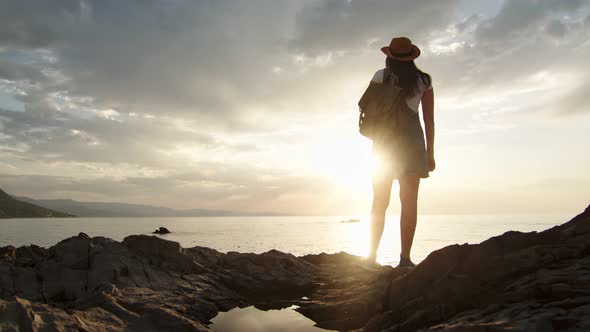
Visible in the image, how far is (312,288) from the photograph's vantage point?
25.1 feet

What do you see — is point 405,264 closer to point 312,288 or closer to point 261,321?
point 312,288

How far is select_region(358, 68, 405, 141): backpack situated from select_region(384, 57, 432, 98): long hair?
0.11 m

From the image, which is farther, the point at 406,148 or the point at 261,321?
the point at 406,148

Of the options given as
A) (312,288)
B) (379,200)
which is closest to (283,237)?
(312,288)

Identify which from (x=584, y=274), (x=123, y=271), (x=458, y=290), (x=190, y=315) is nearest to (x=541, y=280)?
(x=584, y=274)

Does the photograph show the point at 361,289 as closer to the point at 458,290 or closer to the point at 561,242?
the point at 458,290

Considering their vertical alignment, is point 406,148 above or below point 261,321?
above

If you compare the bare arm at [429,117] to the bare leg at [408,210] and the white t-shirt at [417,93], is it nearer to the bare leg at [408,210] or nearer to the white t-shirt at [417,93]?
the white t-shirt at [417,93]

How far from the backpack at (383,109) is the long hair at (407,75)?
0.11 metres

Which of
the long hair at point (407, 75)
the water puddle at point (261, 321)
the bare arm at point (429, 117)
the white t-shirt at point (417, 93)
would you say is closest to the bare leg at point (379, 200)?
the bare arm at point (429, 117)

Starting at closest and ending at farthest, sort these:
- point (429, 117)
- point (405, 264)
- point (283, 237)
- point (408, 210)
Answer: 1. point (405, 264)
2. point (408, 210)
3. point (429, 117)
4. point (283, 237)

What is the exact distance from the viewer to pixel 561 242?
14.5 feet

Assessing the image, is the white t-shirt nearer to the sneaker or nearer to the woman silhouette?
the woman silhouette

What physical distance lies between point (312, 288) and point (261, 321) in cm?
195
